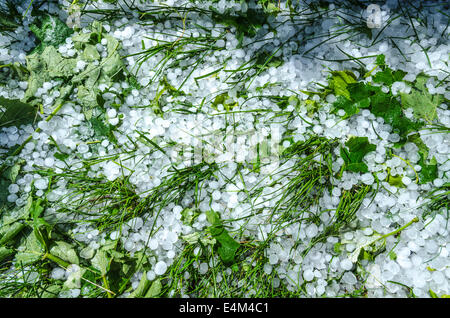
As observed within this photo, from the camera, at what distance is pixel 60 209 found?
5.10ft

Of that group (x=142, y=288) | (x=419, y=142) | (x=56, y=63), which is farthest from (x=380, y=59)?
(x=56, y=63)

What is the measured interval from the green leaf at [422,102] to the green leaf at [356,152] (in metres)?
0.29

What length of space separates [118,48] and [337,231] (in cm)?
142

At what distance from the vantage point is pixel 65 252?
4.86 ft

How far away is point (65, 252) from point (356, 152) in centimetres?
138

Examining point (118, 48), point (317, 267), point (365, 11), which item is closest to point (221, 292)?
point (317, 267)

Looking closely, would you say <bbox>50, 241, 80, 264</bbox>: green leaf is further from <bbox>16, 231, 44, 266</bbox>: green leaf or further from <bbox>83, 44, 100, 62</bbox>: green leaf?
<bbox>83, 44, 100, 62</bbox>: green leaf

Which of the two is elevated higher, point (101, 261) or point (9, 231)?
point (9, 231)

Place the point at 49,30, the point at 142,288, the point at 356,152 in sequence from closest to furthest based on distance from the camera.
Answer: the point at 142,288 < the point at 356,152 < the point at 49,30

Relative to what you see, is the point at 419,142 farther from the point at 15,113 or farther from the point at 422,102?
the point at 15,113

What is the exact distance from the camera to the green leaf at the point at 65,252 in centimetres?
147

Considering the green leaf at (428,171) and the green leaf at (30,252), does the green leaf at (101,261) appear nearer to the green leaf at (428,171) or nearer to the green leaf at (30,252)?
the green leaf at (30,252)

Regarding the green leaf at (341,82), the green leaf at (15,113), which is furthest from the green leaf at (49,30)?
the green leaf at (341,82)

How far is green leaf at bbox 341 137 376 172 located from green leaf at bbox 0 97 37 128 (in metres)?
1.53
